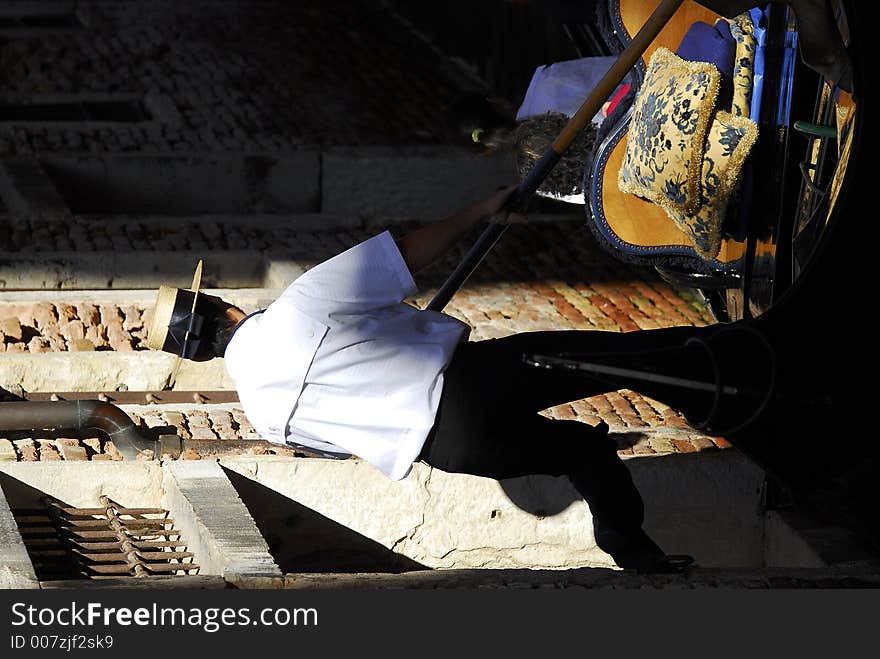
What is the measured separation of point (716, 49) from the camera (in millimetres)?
4625

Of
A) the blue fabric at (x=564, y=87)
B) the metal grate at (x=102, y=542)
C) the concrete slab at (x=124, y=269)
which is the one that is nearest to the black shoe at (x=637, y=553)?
the metal grate at (x=102, y=542)

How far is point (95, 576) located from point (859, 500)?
2775 mm

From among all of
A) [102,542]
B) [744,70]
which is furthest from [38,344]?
[744,70]

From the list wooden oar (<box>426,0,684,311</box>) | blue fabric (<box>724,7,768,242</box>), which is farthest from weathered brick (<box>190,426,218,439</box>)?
blue fabric (<box>724,7,768,242</box>)

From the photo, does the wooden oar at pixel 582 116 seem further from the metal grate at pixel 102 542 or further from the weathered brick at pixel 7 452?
the weathered brick at pixel 7 452

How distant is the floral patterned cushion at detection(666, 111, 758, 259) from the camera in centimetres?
452

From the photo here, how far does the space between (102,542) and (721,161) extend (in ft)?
8.39

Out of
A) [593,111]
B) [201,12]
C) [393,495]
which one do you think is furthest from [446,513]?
[201,12]

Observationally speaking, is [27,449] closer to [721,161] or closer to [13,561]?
[13,561]

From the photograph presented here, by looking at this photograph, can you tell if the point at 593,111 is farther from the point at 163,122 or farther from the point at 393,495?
the point at 163,122

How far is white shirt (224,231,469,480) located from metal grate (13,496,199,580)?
0.98 m

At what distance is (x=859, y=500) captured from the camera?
518 cm

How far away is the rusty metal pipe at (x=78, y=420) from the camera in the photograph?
17.5 feet

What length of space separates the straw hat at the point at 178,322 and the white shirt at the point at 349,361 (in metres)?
0.15
